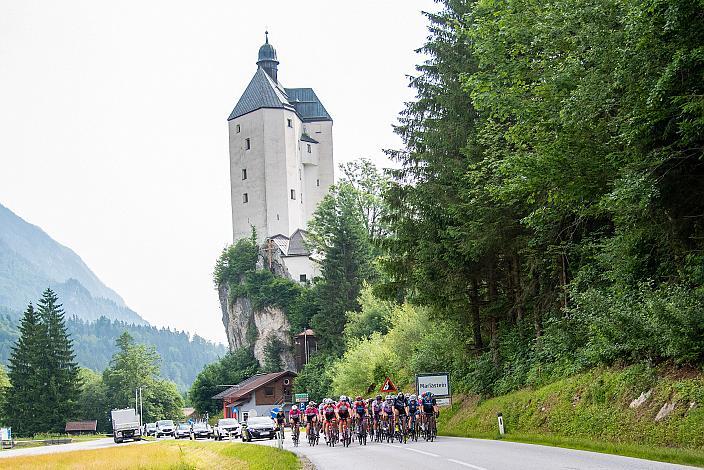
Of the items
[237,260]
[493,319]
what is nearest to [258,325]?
[237,260]

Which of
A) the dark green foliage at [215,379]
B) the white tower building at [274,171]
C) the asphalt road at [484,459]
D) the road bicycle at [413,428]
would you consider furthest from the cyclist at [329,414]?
the white tower building at [274,171]

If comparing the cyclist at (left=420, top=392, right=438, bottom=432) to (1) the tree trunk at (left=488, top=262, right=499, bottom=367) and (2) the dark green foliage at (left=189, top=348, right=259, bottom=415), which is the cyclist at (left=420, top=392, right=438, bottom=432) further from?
(2) the dark green foliage at (left=189, top=348, right=259, bottom=415)

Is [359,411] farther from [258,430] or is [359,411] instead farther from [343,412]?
[258,430]

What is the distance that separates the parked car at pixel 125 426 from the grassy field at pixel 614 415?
44599 mm

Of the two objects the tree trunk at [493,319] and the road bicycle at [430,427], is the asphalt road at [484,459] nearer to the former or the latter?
the road bicycle at [430,427]

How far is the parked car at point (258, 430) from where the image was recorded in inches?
1834

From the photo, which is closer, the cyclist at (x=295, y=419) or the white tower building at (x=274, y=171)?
the cyclist at (x=295, y=419)

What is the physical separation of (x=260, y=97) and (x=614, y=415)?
109 m

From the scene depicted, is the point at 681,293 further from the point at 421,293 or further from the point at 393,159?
the point at 393,159

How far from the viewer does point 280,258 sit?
11750cm

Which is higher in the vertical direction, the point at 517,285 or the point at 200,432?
the point at 517,285

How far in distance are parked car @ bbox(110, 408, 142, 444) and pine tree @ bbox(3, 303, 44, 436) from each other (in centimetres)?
4558

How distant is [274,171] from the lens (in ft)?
405

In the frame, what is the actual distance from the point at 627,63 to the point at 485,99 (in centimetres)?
655
